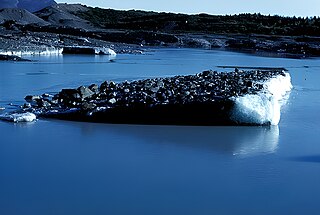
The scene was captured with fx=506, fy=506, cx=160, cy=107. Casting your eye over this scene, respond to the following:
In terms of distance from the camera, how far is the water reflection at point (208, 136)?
20.3ft

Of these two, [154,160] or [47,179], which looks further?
[154,160]

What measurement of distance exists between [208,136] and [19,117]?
2.68 m

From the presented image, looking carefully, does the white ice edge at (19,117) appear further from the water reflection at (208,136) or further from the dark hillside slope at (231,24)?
the dark hillside slope at (231,24)

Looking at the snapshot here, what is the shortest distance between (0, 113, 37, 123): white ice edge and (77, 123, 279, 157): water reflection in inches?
28.3

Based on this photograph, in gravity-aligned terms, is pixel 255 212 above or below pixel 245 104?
below

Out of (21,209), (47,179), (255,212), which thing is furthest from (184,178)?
(21,209)

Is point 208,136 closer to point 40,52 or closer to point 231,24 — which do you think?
point 40,52

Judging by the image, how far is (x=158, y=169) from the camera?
509 centimetres

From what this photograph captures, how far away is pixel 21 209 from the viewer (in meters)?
3.92

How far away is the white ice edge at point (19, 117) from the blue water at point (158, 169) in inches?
6.2

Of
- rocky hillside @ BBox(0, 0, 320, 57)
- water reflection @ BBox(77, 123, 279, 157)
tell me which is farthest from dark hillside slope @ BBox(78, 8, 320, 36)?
water reflection @ BBox(77, 123, 279, 157)

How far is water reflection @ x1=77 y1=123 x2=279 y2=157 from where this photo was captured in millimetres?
6184

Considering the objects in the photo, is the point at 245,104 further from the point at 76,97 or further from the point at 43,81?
the point at 43,81

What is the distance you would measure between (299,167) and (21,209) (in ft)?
9.83
